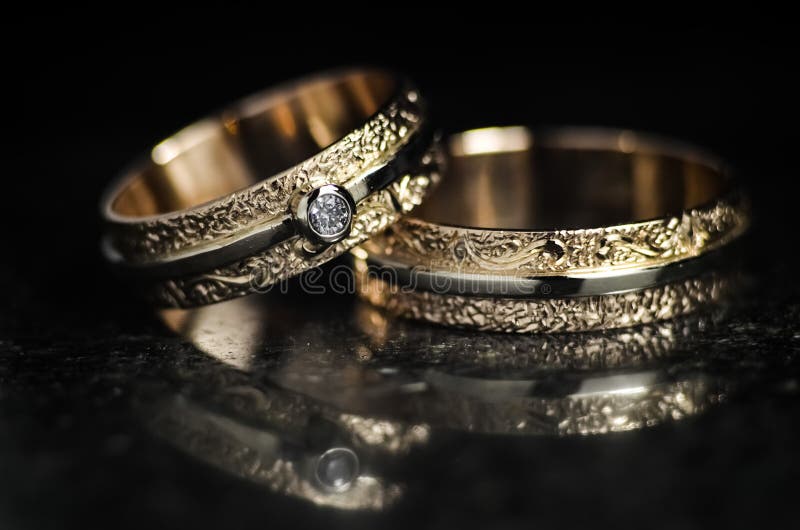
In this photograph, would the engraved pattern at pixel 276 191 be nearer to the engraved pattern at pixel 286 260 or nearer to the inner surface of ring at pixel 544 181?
the engraved pattern at pixel 286 260

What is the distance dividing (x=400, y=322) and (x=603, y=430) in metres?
0.57

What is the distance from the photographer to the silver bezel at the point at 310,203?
1686mm

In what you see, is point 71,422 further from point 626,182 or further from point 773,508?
point 626,182

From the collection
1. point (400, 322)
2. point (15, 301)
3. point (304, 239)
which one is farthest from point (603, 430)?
point (15, 301)

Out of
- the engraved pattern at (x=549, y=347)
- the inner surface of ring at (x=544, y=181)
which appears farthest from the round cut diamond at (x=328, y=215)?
the inner surface of ring at (x=544, y=181)

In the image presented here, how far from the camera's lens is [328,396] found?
1595 millimetres

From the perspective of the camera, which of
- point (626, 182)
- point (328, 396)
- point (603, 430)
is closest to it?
point (603, 430)

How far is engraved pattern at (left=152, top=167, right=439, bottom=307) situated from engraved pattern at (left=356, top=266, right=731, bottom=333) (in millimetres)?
170

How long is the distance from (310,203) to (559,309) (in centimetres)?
55

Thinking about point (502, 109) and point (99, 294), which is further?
point (502, 109)

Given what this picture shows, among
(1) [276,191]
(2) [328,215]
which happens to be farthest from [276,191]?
(2) [328,215]

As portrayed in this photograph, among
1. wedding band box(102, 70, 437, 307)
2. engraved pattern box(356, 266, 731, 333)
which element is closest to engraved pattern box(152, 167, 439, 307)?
wedding band box(102, 70, 437, 307)

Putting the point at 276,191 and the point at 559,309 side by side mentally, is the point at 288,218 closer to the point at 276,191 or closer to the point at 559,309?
the point at 276,191

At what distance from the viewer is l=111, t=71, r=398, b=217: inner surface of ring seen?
251cm
